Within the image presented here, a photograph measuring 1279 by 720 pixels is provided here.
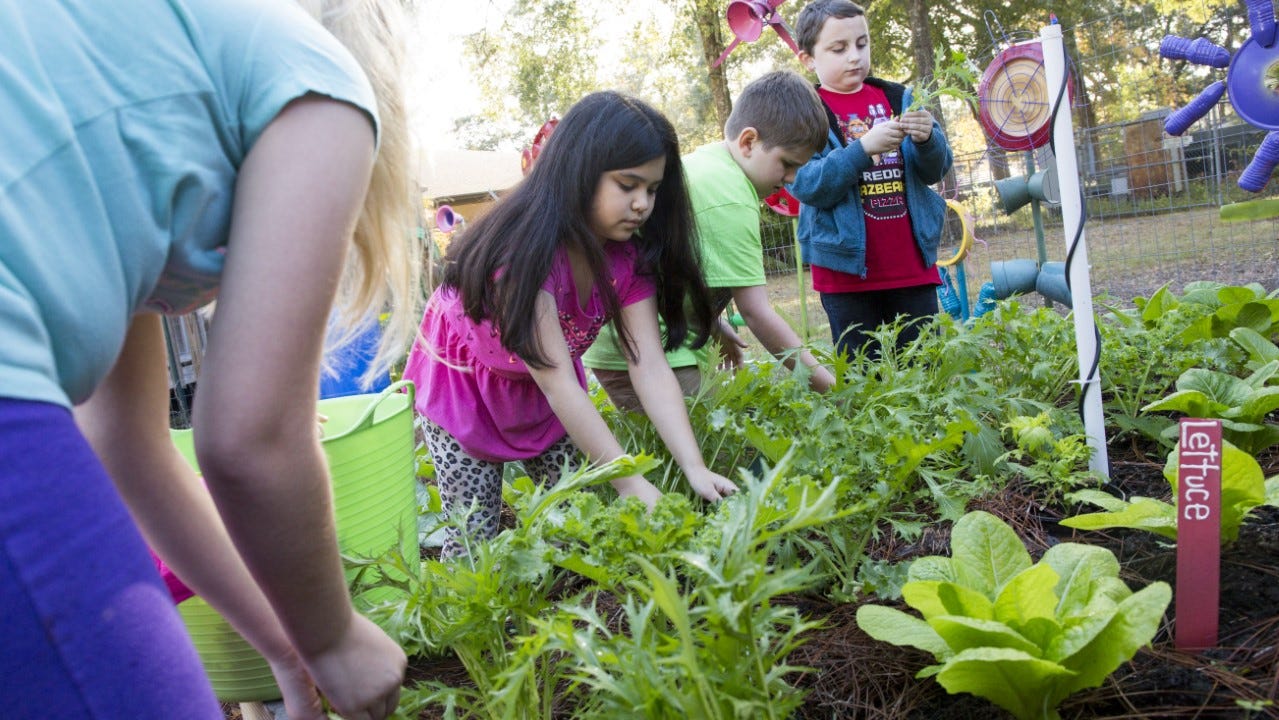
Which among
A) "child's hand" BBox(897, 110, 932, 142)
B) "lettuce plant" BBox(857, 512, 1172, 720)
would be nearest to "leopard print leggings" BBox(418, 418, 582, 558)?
"lettuce plant" BBox(857, 512, 1172, 720)

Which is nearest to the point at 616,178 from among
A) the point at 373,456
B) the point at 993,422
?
the point at 373,456

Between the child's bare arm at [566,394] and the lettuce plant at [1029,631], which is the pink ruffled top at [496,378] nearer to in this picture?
the child's bare arm at [566,394]

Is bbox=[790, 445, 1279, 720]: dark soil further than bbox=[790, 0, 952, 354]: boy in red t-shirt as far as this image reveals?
No

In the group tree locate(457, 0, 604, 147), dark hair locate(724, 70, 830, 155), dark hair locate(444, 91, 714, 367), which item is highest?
tree locate(457, 0, 604, 147)

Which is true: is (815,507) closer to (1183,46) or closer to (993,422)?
(993,422)

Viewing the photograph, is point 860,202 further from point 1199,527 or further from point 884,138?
point 1199,527

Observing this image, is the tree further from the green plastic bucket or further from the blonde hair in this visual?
the blonde hair

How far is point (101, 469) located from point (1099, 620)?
1.16m

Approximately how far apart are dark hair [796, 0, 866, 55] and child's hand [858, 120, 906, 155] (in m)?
0.58

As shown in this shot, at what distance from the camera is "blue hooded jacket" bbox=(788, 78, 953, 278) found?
10.7ft

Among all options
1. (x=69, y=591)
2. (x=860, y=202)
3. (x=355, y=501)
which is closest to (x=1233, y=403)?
(x=860, y=202)

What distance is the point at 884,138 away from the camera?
3068mm

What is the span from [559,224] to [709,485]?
72 cm

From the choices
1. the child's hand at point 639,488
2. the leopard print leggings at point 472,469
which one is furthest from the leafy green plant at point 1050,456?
the leopard print leggings at point 472,469
